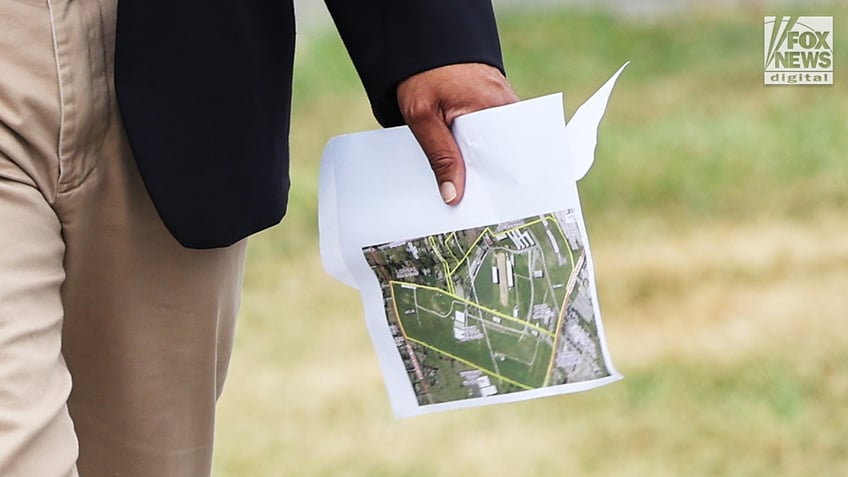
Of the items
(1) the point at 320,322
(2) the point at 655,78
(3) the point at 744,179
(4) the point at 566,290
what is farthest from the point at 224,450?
(2) the point at 655,78

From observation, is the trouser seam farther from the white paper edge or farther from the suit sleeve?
the white paper edge

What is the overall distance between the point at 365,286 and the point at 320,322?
78.3 inches

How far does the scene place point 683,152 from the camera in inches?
174

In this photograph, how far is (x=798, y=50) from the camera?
4.55m

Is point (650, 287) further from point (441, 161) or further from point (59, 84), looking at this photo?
point (59, 84)

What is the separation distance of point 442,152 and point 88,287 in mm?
404

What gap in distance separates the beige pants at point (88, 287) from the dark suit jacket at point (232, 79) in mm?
40

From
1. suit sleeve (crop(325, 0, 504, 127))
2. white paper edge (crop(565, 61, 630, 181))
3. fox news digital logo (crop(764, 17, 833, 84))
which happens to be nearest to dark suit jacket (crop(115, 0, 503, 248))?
suit sleeve (crop(325, 0, 504, 127))

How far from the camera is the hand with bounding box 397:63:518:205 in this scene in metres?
1.43

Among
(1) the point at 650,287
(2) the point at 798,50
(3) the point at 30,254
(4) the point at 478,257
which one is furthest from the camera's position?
(2) the point at 798,50

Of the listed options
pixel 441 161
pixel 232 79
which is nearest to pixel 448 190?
pixel 441 161

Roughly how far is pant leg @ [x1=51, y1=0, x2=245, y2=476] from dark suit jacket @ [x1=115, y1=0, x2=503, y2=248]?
0.04 meters

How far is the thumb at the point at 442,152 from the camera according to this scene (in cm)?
144

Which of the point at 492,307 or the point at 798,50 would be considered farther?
the point at 798,50
